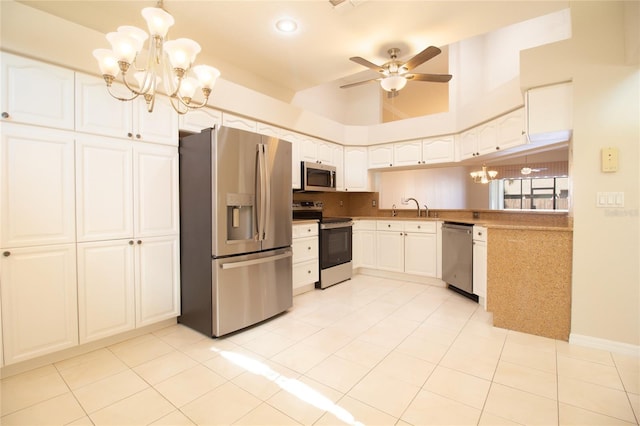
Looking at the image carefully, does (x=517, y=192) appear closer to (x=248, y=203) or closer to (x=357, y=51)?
(x=357, y=51)

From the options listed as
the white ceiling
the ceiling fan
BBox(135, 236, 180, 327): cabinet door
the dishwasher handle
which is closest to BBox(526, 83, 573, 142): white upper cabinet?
the white ceiling

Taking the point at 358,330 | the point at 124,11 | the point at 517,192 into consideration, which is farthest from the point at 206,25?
the point at 517,192

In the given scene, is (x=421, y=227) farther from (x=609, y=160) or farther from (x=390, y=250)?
(x=609, y=160)

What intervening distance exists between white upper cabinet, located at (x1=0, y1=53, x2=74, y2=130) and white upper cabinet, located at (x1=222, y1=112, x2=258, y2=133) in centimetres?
123

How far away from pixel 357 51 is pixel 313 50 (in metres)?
0.44

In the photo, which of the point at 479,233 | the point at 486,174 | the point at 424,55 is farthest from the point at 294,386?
the point at 486,174

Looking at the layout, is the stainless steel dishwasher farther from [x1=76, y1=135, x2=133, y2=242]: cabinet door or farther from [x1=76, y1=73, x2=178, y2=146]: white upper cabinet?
[x1=76, y1=135, x2=133, y2=242]: cabinet door

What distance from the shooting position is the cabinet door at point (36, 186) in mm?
1821

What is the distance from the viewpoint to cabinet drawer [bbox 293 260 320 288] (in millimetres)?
3469

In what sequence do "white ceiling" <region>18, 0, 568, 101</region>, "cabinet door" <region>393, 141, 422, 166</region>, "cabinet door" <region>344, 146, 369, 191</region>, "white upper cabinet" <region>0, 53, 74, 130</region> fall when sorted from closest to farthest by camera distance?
1. "white upper cabinet" <region>0, 53, 74, 130</region>
2. "white ceiling" <region>18, 0, 568, 101</region>
3. "cabinet door" <region>393, 141, 422, 166</region>
4. "cabinet door" <region>344, 146, 369, 191</region>

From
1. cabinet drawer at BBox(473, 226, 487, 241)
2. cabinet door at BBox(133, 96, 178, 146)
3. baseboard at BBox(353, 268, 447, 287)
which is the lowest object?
baseboard at BBox(353, 268, 447, 287)

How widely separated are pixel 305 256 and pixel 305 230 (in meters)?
0.32

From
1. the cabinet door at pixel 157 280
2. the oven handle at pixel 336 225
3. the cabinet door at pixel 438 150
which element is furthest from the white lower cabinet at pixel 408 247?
the cabinet door at pixel 157 280

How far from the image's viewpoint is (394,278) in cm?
432
